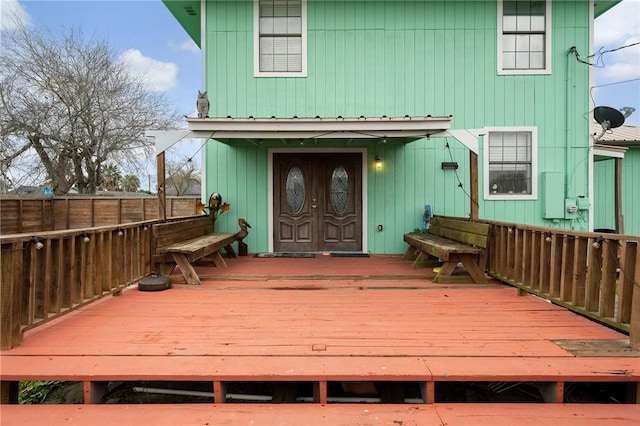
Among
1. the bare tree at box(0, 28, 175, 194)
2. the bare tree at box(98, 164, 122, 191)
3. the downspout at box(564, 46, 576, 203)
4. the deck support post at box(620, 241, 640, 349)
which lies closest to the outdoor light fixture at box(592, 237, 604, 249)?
the deck support post at box(620, 241, 640, 349)

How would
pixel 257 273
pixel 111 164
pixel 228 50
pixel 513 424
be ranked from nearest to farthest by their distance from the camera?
pixel 513 424 → pixel 257 273 → pixel 228 50 → pixel 111 164

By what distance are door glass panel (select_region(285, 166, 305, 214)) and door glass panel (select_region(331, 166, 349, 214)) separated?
63cm

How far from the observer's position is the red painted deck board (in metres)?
2.15

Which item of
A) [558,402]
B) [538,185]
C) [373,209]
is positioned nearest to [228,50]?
[373,209]

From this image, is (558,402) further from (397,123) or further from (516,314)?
(397,123)

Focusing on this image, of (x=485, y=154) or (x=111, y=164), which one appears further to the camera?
(x=111, y=164)

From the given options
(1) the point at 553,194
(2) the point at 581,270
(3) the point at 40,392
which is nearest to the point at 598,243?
(2) the point at 581,270

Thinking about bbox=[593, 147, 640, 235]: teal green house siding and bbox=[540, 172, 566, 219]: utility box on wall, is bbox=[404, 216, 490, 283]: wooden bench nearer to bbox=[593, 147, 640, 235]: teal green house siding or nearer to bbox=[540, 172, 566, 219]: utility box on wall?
bbox=[540, 172, 566, 219]: utility box on wall

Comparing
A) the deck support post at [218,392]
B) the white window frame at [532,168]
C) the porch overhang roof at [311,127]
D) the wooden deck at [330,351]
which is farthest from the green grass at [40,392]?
the white window frame at [532,168]

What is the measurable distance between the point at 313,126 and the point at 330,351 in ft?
12.0

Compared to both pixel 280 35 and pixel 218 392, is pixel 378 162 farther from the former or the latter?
pixel 218 392

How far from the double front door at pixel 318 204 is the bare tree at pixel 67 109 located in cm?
1190

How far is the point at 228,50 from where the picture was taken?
24.0 feet

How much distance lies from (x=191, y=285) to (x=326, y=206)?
341 cm
